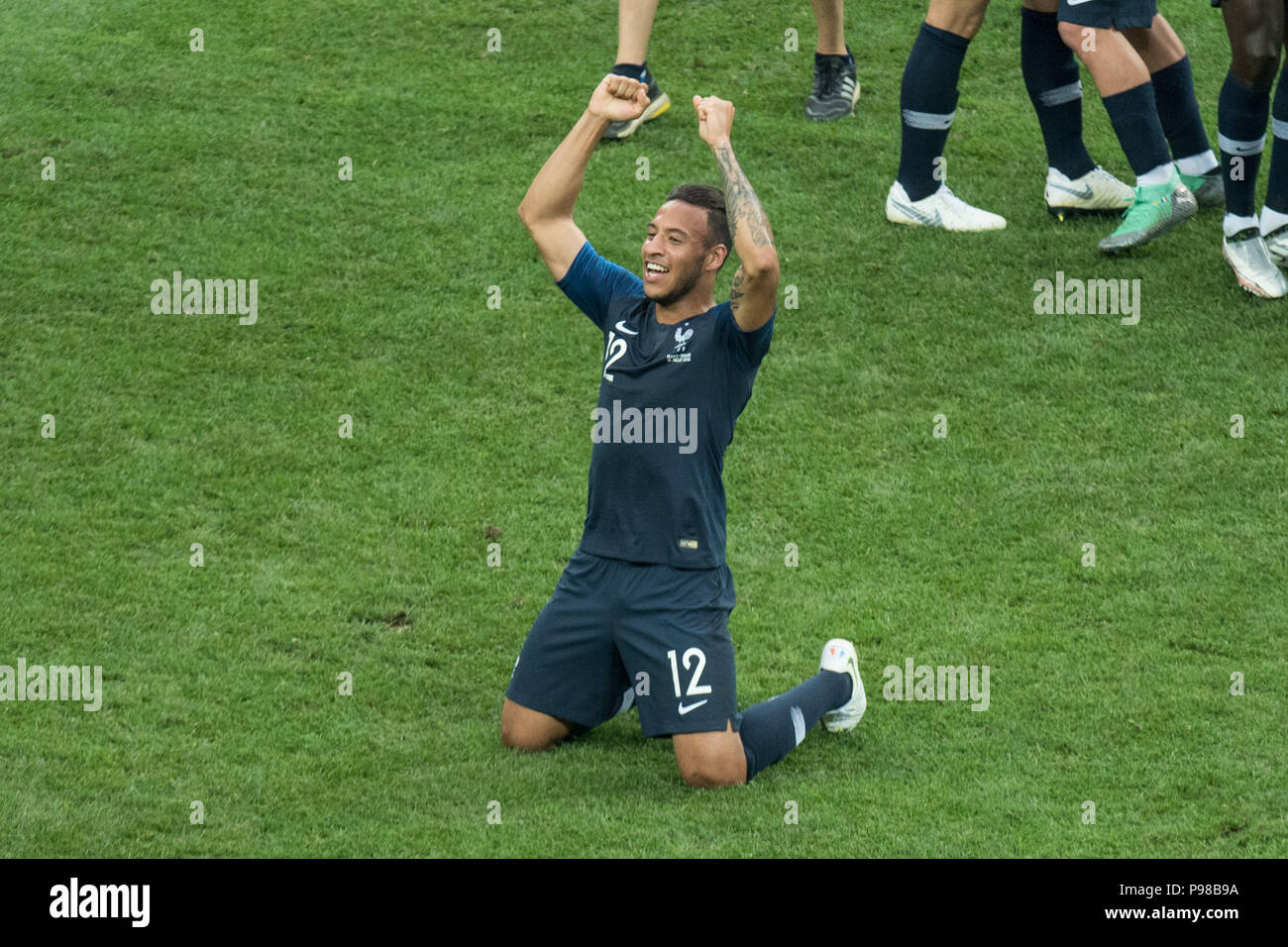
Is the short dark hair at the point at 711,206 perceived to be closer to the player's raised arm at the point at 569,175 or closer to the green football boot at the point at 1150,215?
the player's raised arm at the point at 569,175

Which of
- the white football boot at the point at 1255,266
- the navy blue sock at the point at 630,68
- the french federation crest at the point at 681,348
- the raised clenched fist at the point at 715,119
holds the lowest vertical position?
the white football boot at the point at 1255,266

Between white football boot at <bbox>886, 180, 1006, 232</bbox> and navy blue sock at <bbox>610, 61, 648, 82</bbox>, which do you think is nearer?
white football boot at <bbox>886, 180, 1006, 232</bbox>

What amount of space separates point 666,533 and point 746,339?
0.61 meters

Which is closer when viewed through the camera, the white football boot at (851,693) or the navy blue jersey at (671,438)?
the navy blue jersey at (671,438)

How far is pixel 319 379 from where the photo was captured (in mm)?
7258

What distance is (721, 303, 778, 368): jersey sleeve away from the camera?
4875 millimetres

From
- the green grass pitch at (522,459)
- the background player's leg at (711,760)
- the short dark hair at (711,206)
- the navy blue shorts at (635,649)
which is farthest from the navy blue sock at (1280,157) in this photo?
the background player's leg at (711,760)

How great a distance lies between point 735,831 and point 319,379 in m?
3.42

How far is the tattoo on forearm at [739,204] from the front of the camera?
185 inches

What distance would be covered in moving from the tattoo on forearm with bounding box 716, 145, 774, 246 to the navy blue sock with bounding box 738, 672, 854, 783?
1.35 meters

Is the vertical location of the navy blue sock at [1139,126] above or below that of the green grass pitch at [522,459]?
above

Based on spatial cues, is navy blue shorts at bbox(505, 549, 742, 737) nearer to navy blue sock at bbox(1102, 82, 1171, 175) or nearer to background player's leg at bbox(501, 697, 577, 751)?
background player's leg at bbox(501, 697, 577, 751)

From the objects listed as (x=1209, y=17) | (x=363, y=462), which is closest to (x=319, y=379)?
(x=363, y=462)

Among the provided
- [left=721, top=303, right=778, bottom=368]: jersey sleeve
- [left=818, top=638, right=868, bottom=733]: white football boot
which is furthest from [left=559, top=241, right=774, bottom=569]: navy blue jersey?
[left=818, top=638, right=868, bottom=733]: white football boot
